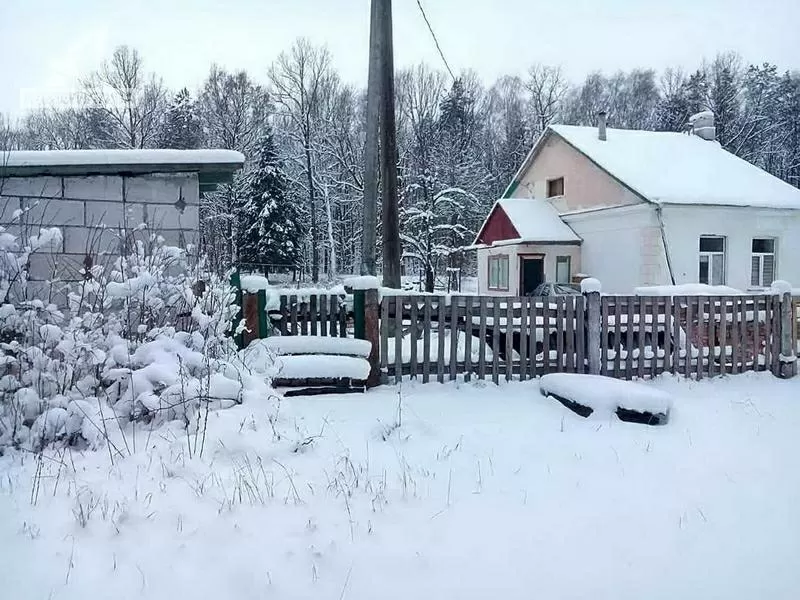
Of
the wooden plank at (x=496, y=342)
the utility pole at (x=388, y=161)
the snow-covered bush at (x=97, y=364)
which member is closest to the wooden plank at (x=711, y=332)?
the wooden plank at (x=496, y=342)

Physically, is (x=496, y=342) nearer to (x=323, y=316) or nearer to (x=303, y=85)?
(x=323, y=316)

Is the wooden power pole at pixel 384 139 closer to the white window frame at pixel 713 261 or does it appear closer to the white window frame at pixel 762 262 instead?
the white window frame at pixel 713 261

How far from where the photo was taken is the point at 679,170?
54.8 ft

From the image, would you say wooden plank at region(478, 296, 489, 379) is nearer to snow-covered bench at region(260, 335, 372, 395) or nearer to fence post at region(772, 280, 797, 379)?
snow-covered bench at region(260, 335, 372, 395)

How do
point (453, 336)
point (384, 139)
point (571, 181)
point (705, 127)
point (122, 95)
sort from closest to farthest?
1. point (453, 336)
2. point (384, 139)
3. point (571, 181)
4. point (705, 127)
5. point (122, 95)

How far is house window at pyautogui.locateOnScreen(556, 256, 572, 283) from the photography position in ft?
59.0

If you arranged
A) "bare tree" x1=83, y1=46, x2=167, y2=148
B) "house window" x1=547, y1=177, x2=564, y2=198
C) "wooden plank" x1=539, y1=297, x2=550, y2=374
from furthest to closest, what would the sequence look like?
"bare tree" x1=83, y1=46, x2=167, y2=148 < "house window" x1=547, y1=177, x2=564, y2=198 < "wooden plank" x1=539, y1=297, x2=550, y2=374

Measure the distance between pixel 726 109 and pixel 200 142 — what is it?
1273 inches

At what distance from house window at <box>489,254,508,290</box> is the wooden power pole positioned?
10914mm

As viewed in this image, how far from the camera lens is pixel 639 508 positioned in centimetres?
299

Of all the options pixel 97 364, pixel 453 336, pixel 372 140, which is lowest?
pixel 453 336

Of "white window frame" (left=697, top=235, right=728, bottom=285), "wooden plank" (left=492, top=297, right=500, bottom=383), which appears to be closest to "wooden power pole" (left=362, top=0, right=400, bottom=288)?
"wooden plank" (left=492, top=297, right=500, bottom=383)

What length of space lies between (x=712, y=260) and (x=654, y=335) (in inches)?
430

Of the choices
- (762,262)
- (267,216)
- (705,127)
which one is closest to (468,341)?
(762,262)
